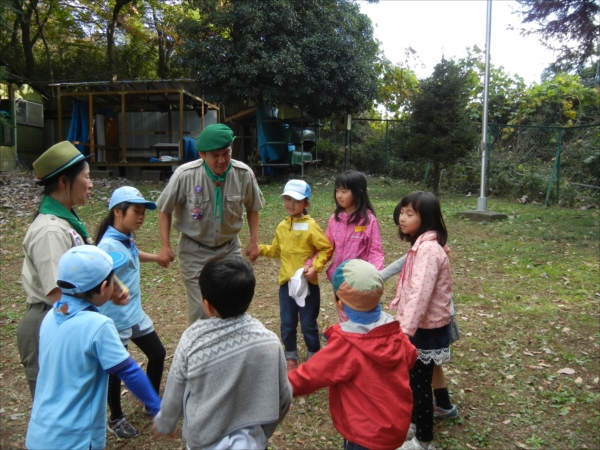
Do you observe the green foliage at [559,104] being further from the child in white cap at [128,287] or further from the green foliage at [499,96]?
the child in white cap at [128,287]

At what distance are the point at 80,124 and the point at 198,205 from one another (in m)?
14.1

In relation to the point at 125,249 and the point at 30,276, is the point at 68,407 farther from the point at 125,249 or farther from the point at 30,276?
the point at 125,249

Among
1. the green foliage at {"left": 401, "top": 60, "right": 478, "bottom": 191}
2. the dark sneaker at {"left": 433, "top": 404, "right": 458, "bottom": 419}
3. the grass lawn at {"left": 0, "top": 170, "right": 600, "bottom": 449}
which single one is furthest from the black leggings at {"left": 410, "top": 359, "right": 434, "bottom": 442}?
the green foliage at {"left": 401, "top": 60, "right": 478, "bottom": 191}

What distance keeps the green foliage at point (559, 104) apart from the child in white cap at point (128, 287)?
1576 cm

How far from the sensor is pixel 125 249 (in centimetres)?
288

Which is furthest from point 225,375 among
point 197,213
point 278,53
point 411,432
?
point 278,53

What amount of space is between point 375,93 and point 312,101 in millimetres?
2278

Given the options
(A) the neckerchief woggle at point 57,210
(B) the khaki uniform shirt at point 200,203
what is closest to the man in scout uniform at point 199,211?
(B) the khaki uniform shirt at point 200,203

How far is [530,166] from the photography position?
1287cm

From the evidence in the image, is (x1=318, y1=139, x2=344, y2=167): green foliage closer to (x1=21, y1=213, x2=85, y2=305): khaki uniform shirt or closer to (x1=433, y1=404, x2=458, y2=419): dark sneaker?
(x1=433, y1=404, x2=458, y2=419): dark sneaker

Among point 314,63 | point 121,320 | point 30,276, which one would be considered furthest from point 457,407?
point 314,63

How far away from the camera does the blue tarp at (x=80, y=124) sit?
1530cm

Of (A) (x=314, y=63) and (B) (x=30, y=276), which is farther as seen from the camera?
(A) (x=314, y=63)

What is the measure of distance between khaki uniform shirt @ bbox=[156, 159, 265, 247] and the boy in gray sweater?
63.5 inches
